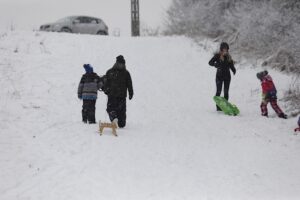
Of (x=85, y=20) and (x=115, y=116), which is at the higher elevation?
(x=85, y=20)

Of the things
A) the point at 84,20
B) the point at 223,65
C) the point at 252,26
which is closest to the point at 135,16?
the point at 84,20

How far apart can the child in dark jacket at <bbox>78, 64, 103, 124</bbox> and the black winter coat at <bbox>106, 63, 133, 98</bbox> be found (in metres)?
0.27

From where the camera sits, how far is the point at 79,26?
28.8 metres

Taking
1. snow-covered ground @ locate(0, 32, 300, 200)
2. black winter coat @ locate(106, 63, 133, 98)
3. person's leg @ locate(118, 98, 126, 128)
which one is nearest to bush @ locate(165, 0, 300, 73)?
snow-covered ground @ locate(0, 32, 300, 200)


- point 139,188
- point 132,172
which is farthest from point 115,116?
point 139,188

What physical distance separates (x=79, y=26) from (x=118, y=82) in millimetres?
16906

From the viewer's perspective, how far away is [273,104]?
47.1ft

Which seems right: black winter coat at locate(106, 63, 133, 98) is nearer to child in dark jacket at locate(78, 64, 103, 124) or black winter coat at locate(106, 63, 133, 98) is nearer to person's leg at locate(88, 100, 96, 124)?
child in dark jacket at locate(78, 64, 103, 124)

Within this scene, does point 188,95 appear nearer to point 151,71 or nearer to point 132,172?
point 151,71

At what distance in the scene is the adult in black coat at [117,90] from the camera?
12.7m

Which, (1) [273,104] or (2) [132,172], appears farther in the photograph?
(1) [273,104]

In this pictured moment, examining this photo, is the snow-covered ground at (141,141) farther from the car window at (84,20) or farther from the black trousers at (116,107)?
the car window at (84,20)

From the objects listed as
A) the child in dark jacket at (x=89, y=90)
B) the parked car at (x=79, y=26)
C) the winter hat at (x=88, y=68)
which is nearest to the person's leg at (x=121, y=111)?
the child in dark jacket at (x=89, y=90)

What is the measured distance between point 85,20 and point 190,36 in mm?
6263
